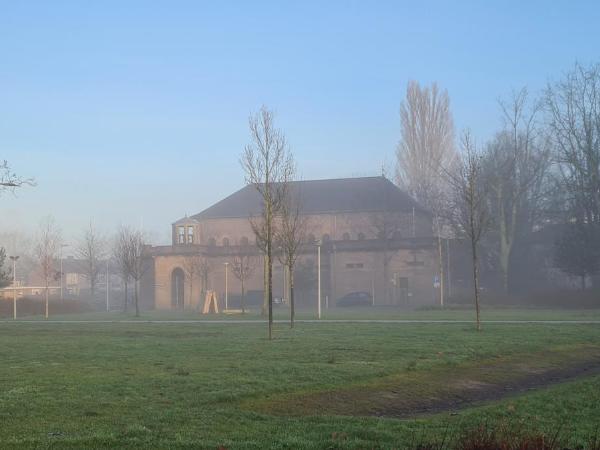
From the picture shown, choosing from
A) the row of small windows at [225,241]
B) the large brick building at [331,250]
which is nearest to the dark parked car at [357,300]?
the large brick building at [331,250]

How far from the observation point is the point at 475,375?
15320 mm

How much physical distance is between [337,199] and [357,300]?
52.2ft

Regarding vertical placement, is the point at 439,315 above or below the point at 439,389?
below

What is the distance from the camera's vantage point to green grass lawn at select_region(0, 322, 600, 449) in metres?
8.92

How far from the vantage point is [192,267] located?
68875 millimetres

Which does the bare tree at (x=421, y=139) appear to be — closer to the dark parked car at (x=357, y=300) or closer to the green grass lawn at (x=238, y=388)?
the dark parked car at (x=357, y=300)

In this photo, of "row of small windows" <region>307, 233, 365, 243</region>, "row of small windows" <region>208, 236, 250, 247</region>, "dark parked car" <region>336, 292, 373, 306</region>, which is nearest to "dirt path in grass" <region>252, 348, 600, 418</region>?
"dark parked car" <region>336, 292, 373, 306</region>

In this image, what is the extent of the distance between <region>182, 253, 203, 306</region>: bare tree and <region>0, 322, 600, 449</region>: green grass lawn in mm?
45451

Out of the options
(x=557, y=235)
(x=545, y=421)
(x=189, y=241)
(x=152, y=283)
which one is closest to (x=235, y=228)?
(x=189, y=241)

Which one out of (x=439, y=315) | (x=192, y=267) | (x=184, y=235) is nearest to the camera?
(x=439, y=315)

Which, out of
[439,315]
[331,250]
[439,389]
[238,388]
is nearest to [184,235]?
[331,250]

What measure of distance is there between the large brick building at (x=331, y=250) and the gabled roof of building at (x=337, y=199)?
4.6 inches

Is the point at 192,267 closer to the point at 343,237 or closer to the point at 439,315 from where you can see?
the point at 343,237

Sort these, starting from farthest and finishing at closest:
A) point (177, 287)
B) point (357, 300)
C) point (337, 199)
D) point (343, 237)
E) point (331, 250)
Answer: point (337, 199) < point (343, 237) < point (177, 287) < point (331, 250) < point (357, 300)
